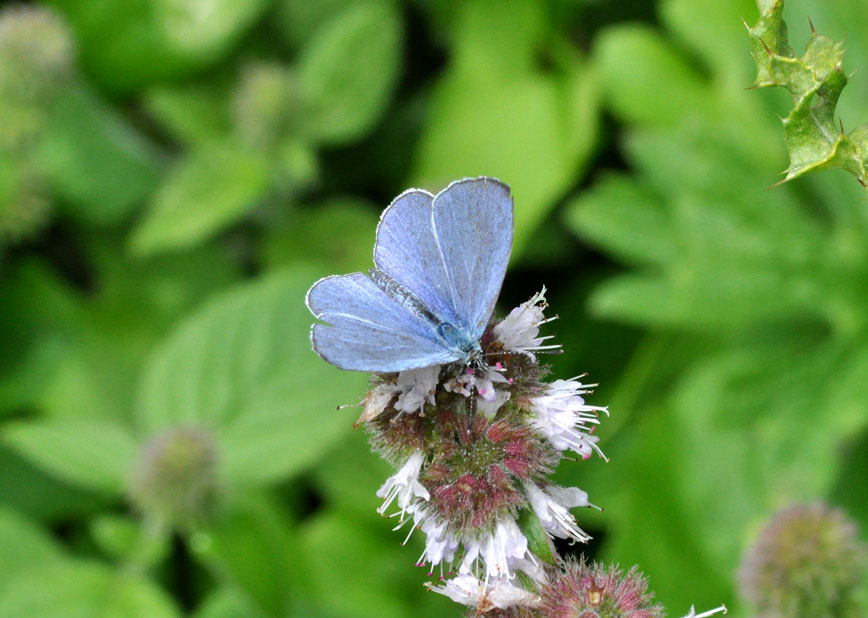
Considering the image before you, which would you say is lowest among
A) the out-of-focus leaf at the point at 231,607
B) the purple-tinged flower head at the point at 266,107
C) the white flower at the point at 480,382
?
the white flower at the point at 480,382

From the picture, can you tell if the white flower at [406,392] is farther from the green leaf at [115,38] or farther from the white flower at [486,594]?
the green leaf at [115,38]

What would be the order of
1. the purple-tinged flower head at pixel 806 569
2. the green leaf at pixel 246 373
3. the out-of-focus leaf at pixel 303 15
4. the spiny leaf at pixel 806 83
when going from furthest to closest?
1. the out-of-focus leaf at pixel 303 15
2. the green leaf at pixel 246 373
3. the purple-tinged flower head at pixel 806 569
4. the spiny leaf at pixel 806 83

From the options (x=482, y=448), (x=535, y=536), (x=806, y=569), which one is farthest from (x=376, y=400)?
(x=806, y=569)

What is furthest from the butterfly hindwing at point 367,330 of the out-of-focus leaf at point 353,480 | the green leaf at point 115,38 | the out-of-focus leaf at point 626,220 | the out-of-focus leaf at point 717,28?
the green leaf at point 115,38

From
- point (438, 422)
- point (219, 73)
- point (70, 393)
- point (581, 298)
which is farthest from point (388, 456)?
point (219, 73)

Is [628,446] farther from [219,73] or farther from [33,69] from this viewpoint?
[33,69]

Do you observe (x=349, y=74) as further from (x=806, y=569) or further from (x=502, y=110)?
(x=806, y=569)
